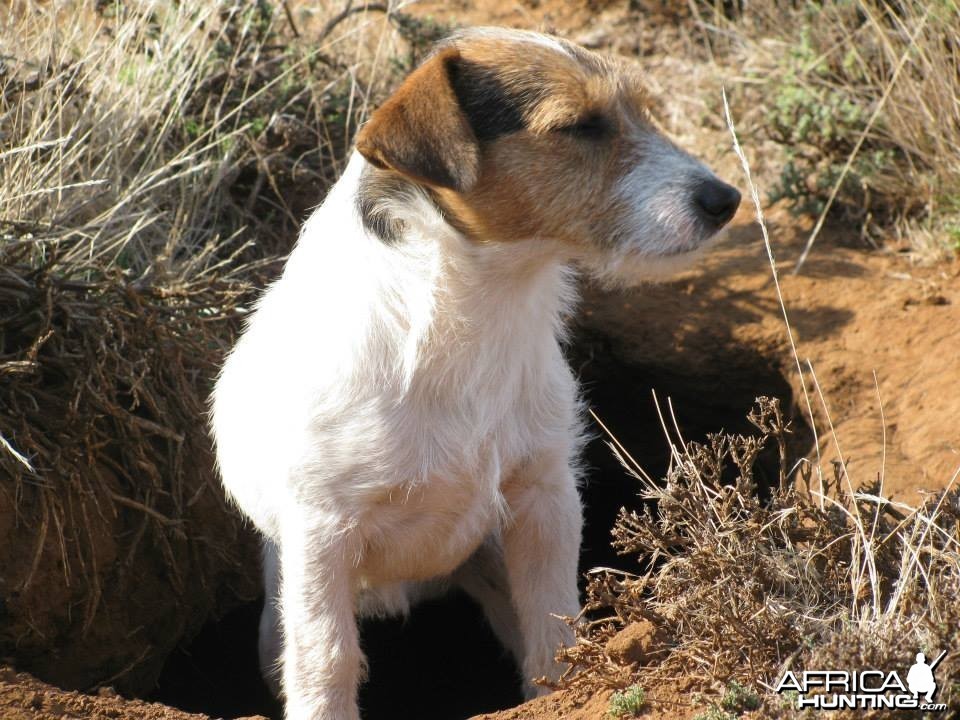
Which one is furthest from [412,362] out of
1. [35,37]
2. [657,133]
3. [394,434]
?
[35,37]

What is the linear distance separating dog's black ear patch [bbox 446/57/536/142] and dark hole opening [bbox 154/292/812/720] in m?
2.29

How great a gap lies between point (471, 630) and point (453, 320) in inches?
105

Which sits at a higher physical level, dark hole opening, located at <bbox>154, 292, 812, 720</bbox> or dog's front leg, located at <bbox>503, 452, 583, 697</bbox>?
dog's front leg, located at <bbox>503, 452, 583, 697</bbox>

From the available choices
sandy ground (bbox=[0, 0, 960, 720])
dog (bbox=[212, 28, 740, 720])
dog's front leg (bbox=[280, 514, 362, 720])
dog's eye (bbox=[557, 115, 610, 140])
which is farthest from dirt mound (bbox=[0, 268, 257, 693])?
dog's eye (bbox=[557, 115, 610, 140])

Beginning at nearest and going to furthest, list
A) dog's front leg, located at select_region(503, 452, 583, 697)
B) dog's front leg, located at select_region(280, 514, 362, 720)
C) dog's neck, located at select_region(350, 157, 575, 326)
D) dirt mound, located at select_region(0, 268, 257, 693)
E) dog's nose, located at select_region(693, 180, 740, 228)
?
dog's nose, located at select_region(693, 180, 740, 228) < dog's neck, located at select_region(350, 157, 575, 326) < dog's front leg, located at select_region(280, 514, 362, 720) < dog's front leg, located at select_region(503, 452, 583, 697) < dirt mound, located at select_region(0, 268, 257, 693)

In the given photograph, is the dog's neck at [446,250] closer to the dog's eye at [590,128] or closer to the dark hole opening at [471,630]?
the dog's eye at [590,128]

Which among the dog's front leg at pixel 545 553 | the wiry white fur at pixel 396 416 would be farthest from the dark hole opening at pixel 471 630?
the wiry white fur at pixel 396 416

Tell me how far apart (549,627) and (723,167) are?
357 centimetres

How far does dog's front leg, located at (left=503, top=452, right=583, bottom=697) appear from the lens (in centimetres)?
381

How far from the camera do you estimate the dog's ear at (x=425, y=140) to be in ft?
10.2

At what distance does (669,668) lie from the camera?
307cm

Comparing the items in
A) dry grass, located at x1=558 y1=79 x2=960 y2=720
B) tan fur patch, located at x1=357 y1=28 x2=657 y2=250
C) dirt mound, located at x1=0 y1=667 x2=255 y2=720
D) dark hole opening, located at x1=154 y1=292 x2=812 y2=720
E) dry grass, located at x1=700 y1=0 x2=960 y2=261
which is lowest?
dark hole opening, located at x1=154 y1=292 x2=812 y2=720

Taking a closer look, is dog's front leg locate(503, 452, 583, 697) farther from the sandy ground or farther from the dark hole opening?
the dark hole opening

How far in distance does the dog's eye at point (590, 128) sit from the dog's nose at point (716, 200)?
33cm
